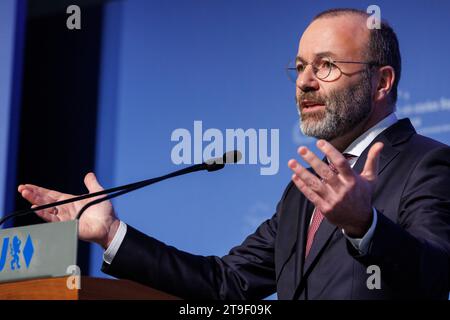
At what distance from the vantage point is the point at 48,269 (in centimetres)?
168

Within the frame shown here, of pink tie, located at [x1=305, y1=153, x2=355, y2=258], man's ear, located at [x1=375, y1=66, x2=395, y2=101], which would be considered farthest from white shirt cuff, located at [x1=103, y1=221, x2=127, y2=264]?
man's ear, located at [x1=375, y1=66, x2=395, y2=101]

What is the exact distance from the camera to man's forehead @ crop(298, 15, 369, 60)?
2.28 meters

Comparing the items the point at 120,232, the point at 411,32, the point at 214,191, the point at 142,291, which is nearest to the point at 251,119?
the point at 214,191

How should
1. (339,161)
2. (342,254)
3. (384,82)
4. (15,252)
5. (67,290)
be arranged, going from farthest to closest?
(384,82) < (342,254) < (15,252) < (67,290) < (339,161)

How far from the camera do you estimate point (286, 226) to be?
2.18 metres

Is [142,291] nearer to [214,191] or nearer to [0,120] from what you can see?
[214,191]

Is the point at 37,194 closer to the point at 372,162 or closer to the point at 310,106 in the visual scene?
the point at 310,106

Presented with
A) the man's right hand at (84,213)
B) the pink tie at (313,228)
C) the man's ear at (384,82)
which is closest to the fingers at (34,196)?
the man's right hand at (84,213)

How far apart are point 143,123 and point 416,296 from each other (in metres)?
1.96

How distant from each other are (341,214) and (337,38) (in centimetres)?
89

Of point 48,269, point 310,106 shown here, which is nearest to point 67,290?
point 48,269

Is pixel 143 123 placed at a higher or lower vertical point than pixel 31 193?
higher

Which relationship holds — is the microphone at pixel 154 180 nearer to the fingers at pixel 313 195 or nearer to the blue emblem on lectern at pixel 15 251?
the blue emblem on lectern at pixel 15 251

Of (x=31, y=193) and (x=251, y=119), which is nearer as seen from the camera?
(x=31, y=193)
